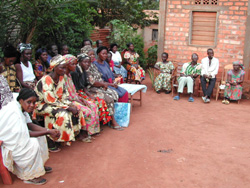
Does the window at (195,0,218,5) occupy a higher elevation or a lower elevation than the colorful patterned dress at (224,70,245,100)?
higher

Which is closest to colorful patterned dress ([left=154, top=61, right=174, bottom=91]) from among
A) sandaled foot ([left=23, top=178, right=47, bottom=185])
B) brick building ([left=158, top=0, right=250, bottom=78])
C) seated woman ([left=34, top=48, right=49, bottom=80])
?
brick building ([left=158, top=0, right=250, bottom=78])

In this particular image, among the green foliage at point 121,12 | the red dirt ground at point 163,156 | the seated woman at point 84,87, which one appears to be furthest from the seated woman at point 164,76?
the green foliage at point 121,12

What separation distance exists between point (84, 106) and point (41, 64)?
1.80 metres

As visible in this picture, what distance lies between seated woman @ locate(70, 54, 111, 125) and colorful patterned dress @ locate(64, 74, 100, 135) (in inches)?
8.9

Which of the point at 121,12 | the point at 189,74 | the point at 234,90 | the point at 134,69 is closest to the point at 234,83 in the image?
the point at 234,90

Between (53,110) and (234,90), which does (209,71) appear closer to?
(234,90)

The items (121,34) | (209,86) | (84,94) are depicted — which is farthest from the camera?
(121,34)

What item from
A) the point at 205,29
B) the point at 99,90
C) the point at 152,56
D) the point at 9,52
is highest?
the point at 205,29

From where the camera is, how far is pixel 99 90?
5.73m

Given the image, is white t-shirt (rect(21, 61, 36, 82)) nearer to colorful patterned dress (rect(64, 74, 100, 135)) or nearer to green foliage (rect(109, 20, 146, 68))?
colorful patterned dress (rect(64, 74, 100, 135))

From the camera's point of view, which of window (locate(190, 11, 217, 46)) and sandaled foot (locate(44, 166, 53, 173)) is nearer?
sandaled foot (locate(44, 166, 53, 173))

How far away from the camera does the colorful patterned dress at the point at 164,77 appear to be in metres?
8.84

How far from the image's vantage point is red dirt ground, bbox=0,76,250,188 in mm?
3652

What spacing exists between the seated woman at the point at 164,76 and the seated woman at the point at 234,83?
5.71ft
